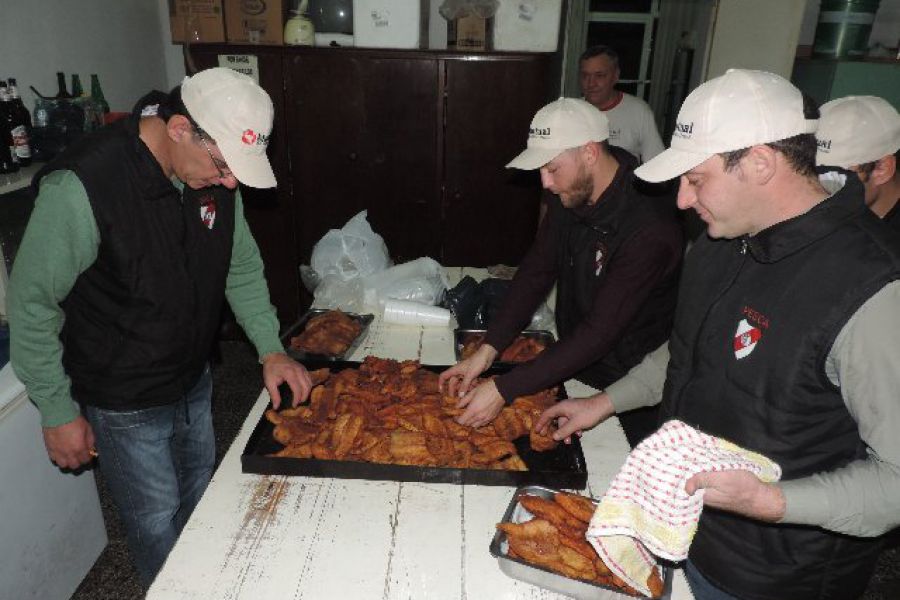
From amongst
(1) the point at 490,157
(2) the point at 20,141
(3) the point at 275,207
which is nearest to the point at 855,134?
(1) the point at 490,157

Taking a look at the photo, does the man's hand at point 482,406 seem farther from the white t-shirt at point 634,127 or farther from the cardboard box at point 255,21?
the cardboard box at point 255,21

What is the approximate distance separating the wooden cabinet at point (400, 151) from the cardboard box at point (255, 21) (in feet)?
0.33

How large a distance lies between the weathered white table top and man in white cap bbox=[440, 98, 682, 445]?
1.30 feet

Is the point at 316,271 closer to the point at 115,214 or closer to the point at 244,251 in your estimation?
the point at 244,251

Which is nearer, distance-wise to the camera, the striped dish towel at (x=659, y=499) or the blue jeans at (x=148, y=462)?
the striped dish towel at (x=659, y=499)

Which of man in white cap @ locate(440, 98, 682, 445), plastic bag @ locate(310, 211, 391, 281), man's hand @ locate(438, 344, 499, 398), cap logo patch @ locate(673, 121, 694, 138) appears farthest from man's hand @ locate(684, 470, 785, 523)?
plastic bag @ locate(310, 211, 391, 281)

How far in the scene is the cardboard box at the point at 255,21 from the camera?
15.0ft

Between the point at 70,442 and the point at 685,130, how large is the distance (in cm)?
201

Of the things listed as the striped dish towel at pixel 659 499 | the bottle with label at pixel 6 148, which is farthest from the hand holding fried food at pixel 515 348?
the bottle with label at pixel 6 148

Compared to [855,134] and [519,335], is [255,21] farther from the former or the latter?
[855,134]

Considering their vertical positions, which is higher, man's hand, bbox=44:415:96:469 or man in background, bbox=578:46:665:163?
man in background, bbox=578:46:665:163

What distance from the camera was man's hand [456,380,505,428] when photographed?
201 cm

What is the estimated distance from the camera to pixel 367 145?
4914mm

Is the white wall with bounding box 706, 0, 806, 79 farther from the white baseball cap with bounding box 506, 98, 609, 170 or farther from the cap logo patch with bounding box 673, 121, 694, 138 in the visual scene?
the cap logo patch with bounding box 673, 121, 694, 138
